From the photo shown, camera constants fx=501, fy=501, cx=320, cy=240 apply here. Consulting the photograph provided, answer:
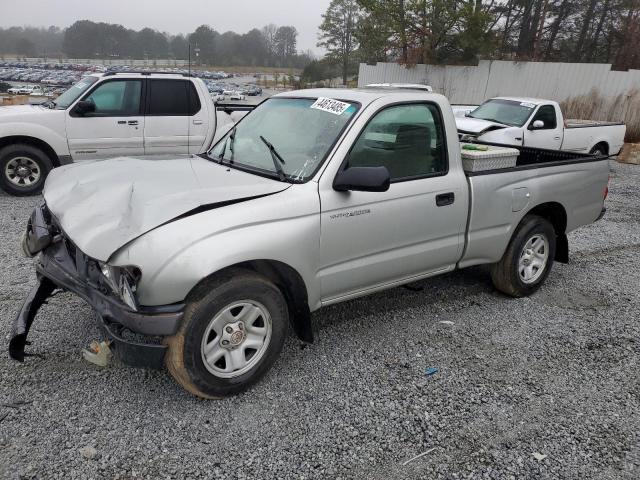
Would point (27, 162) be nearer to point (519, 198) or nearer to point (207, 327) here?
point (207, 327)

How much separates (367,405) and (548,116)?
32.6 feet

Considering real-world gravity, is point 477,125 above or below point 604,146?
above

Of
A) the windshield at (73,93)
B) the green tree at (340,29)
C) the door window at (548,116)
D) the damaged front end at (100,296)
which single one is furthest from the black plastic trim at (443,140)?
the green tree at (340,29)

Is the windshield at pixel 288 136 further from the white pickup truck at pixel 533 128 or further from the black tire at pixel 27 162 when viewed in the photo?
the white pickup truck at pixel 533 128

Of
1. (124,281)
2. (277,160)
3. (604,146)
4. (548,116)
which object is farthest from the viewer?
(604,146)

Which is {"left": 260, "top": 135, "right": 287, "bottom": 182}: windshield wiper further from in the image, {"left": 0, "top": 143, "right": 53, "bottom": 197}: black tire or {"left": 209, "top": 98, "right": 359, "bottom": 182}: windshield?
{"left": 0, "top": 143, "right": 53, "bottom": 197}: black tire

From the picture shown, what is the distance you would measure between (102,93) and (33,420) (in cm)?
625

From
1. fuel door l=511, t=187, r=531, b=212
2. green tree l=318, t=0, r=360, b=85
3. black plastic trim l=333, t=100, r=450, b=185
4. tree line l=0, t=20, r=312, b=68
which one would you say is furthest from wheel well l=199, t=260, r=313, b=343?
tree line l=0, t=20, r=312, b=68

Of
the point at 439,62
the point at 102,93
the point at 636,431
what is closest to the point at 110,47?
the point at 439,62

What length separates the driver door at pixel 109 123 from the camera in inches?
303

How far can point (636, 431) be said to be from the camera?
117 inches

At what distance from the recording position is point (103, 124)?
7793mm

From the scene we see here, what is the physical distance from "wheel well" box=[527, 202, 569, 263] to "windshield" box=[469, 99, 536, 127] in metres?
6.37

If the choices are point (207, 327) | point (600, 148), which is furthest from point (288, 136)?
point (600, 148)
